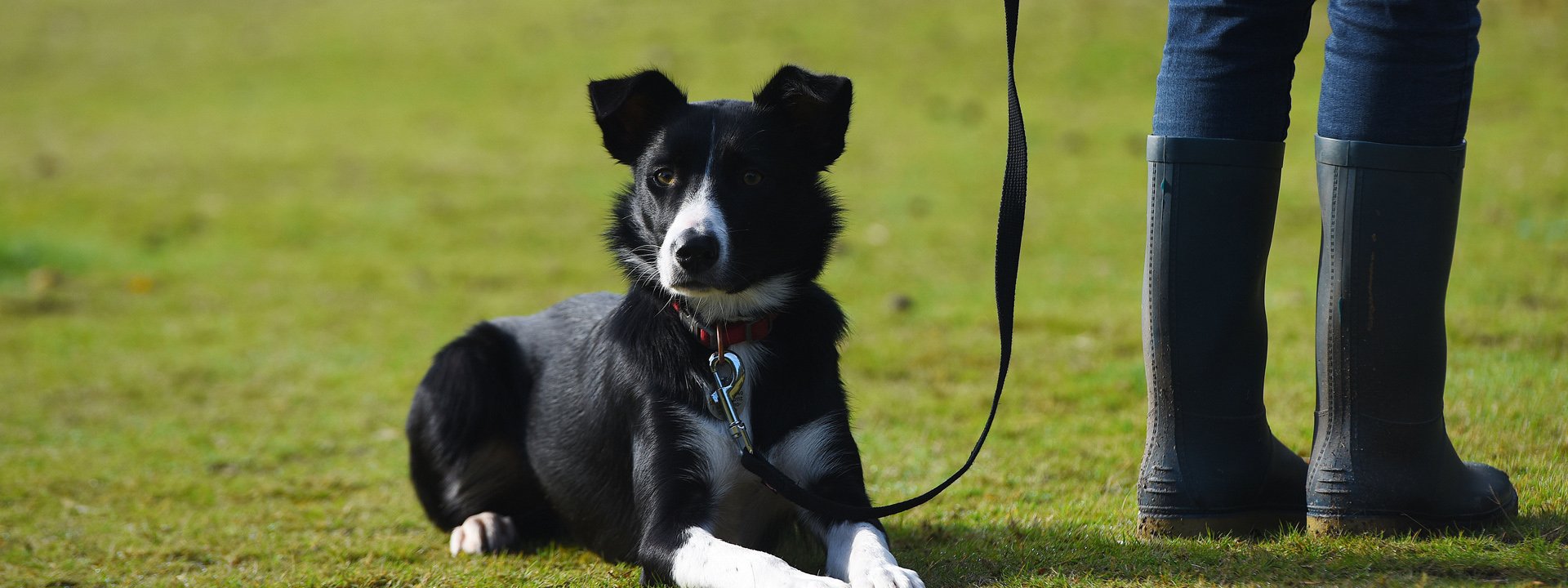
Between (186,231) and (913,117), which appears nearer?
(186,231)

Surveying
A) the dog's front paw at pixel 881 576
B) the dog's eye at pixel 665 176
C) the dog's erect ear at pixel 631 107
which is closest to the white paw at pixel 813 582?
the dog's front paw at pixel 881 576

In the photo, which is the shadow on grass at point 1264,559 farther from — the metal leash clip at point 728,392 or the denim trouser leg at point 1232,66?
the denim trouser leg at point 1232,66

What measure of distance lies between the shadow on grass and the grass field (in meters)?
0.01

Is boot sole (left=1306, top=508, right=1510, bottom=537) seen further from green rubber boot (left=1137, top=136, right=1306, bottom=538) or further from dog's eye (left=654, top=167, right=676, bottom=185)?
dog's eye (left=654, top=167, right=676, bottom=185)

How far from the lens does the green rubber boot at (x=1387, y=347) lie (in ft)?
9.25

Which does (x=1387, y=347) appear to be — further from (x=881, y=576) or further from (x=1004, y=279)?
(x=881, y=576)

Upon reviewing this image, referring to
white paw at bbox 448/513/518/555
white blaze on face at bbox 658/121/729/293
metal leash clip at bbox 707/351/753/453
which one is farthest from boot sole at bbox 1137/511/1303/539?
white paw at bbox 448/513/518/555

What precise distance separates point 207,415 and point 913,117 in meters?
9.50

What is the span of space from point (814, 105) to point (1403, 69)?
1.41m

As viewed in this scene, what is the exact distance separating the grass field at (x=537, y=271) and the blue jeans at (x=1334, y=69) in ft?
3.16

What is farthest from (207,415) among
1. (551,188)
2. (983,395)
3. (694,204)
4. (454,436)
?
(551,188)

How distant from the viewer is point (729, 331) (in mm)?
3250

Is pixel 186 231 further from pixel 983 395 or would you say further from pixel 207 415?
pixel 983 395

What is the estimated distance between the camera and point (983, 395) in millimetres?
5660
